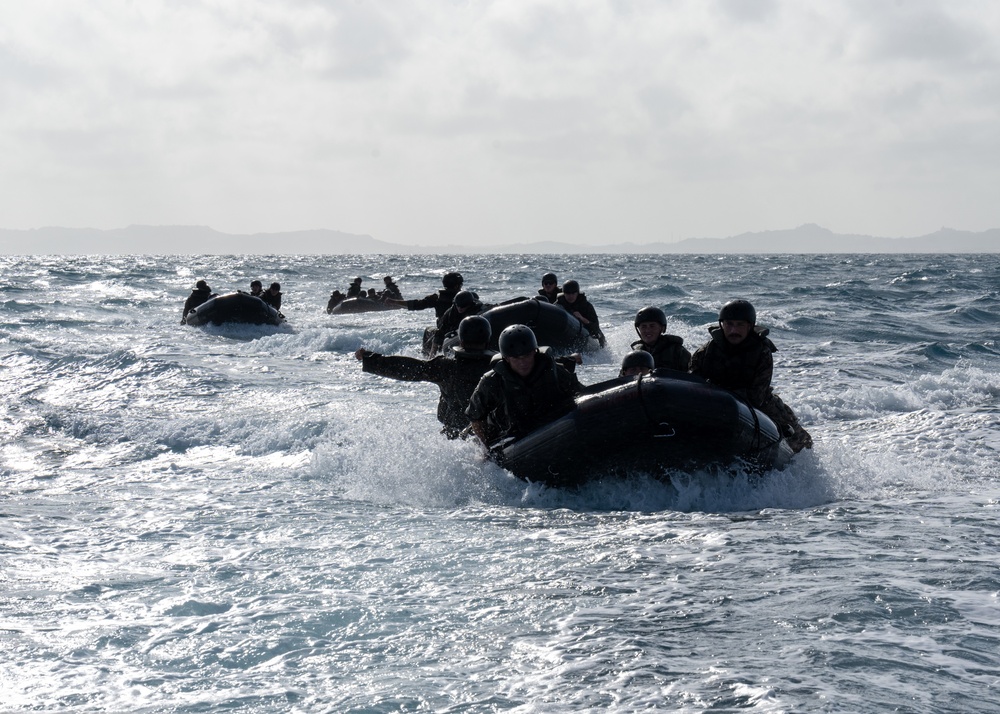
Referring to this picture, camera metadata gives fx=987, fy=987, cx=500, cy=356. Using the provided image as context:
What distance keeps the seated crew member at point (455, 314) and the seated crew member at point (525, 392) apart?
5.02 m

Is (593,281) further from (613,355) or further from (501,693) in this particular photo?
(501,693)

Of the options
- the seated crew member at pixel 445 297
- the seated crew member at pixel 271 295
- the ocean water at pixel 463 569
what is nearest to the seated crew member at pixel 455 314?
the seated crew member at pixel 445 297

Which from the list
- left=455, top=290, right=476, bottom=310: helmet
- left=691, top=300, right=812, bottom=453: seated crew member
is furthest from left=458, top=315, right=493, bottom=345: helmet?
left=455, top=290, right=476, bottom=310: helmet

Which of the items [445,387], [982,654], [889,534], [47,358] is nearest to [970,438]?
[889,534]

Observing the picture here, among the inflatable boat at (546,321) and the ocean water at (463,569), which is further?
the inflatable boat at (546,321)

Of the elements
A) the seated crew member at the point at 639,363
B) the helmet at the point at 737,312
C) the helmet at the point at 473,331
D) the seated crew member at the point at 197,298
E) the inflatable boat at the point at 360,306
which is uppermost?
the helmet at the point at 737,312

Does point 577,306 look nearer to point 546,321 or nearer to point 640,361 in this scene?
point 546,321

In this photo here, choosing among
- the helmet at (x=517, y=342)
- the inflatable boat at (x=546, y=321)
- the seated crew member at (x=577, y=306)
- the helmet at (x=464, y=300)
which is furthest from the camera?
the seated crew member at (x=577, y=306)

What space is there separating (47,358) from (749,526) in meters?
13.9

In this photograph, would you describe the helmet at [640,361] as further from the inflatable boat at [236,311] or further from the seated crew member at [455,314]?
the inflatable boat at [236,311]

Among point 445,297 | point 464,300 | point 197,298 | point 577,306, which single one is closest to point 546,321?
point 577,306

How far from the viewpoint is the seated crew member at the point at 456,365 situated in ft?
26.2

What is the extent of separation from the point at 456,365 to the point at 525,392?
1069mm

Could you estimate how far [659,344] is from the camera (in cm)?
870
